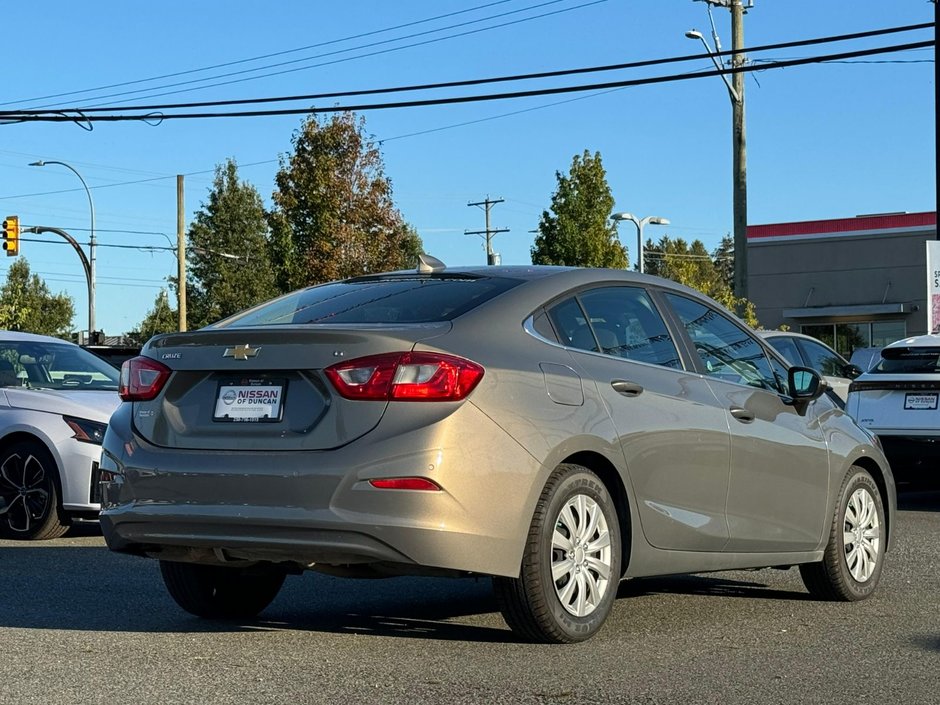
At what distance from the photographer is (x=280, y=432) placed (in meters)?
6.02

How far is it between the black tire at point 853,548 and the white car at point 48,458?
5235 mm

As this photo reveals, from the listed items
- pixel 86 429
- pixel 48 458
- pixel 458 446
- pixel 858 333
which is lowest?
pixel 48 458

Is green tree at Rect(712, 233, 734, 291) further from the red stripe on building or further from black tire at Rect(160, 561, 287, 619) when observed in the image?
black tire at Rect(160, 561, 287, 619)

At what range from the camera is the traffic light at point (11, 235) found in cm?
4430

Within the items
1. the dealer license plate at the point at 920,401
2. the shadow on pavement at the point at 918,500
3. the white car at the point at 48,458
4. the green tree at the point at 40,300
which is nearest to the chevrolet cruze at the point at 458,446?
the white car at the point at 48,458

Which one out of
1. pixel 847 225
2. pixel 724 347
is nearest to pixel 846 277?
pixel 847 225

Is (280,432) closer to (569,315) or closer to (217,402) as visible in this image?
(217,402)

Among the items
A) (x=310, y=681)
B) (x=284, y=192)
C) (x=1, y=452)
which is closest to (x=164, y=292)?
(x=284, y=192)

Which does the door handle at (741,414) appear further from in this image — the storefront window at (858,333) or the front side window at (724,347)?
the storefront window at (858,333)

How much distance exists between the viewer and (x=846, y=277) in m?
48.5

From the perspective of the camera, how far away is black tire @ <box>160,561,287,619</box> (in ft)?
23.2

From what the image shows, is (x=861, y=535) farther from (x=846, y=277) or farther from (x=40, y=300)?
(x=40, y=300)

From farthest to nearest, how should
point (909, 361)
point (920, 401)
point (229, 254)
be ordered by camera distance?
point (229, 254), point (909, 361), point (920, 401)

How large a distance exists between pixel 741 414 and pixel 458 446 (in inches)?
77.7
